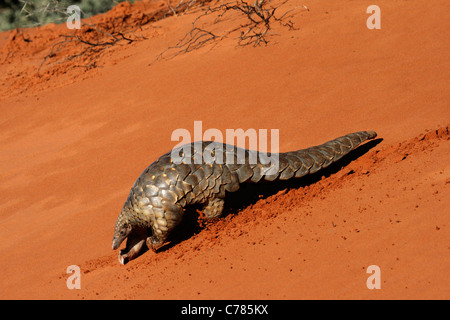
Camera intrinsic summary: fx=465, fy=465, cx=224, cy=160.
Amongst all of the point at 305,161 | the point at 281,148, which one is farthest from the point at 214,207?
the point at 281,148

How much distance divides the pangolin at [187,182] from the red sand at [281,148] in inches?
8.5

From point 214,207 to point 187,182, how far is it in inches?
15.1

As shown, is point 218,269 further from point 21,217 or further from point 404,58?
point 404,58

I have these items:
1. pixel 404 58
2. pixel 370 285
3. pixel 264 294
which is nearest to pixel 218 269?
pixel 264 294

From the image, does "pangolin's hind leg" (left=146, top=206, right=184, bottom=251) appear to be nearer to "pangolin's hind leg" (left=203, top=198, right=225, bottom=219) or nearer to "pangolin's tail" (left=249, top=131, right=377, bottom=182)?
"pangolin's hind leg" (left=203, top=198, right=225, bottom=219)

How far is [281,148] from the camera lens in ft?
19.1

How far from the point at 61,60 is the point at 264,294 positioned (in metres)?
9.92

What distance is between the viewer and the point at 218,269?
375cm

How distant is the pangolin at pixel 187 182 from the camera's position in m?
4.27

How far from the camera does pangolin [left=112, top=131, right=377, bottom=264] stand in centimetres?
427

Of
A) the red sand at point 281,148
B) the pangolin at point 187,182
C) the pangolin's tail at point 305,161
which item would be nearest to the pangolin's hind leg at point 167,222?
the pangolin at point 187,182

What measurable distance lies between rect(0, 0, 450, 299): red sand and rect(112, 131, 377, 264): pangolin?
0.22 meters

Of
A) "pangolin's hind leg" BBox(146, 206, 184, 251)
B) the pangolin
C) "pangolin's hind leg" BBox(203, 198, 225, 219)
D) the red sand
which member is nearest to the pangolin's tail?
the pangolin

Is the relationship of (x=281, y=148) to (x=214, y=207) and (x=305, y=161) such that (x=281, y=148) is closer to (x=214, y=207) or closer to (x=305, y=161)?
(x=305, y=161)
